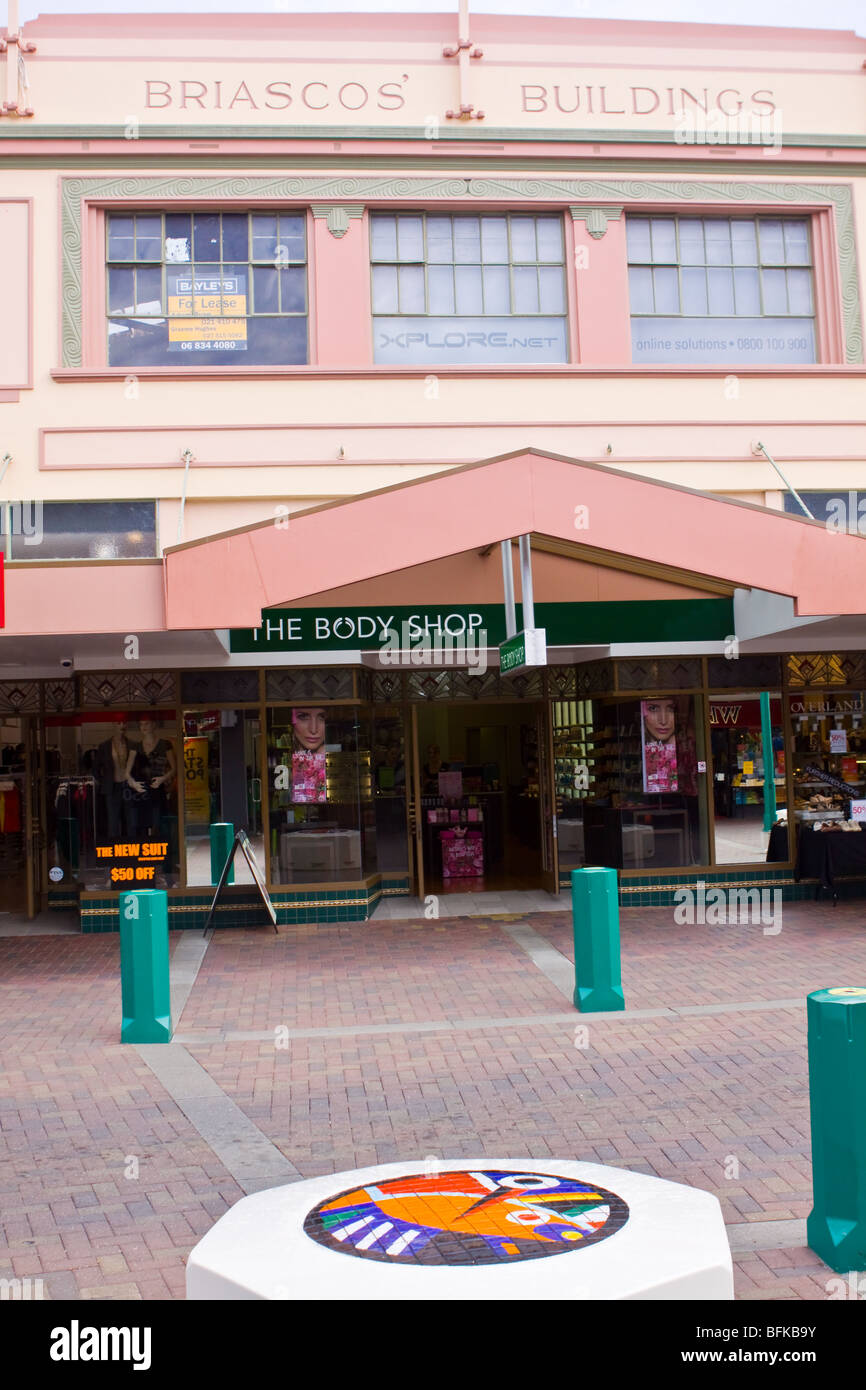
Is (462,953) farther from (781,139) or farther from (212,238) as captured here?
(781,139)

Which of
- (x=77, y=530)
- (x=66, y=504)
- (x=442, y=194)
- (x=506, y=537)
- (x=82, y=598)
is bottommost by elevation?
(x=82, y=598)

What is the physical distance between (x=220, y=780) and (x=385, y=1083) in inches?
281

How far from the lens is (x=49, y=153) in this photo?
14438 millimetres

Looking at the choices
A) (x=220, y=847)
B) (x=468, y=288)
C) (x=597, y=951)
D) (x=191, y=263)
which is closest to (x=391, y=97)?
Result: (x=468, y=288)

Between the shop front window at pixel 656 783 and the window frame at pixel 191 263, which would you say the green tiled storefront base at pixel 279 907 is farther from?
the window frame at pixel 191 263

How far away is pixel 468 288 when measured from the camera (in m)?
15.2

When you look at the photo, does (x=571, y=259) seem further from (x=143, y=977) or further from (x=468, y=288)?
(x=143, y=977)

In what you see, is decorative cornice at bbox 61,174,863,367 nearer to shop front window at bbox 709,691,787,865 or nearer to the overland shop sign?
the overland shop sign

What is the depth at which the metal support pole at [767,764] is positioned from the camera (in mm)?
14930

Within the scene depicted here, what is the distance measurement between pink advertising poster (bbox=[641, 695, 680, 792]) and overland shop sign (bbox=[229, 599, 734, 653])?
0.82 meters

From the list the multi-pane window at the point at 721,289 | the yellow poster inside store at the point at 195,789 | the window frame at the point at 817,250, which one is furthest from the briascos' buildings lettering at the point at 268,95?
the yellow poster inside store at the point at 195,789

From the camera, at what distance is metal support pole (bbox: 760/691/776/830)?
14930mm
